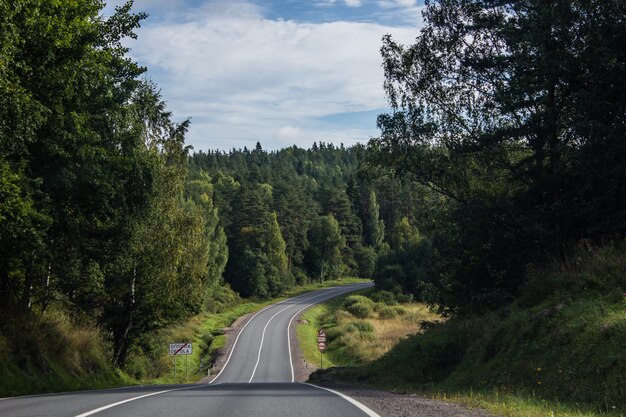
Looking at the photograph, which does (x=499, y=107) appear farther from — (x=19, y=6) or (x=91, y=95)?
(x=19, y=6)

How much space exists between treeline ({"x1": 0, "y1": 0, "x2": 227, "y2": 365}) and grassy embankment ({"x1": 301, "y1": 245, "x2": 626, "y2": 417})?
11078 millimetres

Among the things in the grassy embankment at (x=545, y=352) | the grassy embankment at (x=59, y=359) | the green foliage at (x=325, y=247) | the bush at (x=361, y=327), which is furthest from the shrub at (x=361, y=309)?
the grassy embankment at (x=545, y=352)

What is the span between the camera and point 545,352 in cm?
1262

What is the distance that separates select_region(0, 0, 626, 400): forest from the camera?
1554 centimetres

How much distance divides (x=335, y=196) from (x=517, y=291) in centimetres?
11496

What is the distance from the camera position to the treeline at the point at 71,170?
1398 cm

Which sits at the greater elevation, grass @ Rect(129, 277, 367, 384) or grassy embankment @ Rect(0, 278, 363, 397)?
grassy embankment @ Rect(0, 278, 363, 397)

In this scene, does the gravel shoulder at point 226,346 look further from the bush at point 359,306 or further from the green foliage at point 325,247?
the green foliage at point 325,247

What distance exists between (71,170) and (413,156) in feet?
40.3

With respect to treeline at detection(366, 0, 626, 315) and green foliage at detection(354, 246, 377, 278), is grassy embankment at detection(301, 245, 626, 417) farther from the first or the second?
green foliage at detection(354, 246, 377, 278)

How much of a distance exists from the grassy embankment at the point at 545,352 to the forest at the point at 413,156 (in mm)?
1864

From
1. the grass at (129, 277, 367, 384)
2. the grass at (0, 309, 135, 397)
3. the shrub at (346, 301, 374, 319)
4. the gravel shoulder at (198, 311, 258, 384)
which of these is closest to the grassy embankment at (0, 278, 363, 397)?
the grass at (0, 309, 135, 397)

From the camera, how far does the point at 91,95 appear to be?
17.8 metres

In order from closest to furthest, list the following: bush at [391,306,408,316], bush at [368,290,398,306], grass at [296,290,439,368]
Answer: grass at [296,290,439,368] < bush at [391,306,408,316] < bush at [368,290,398,306]
